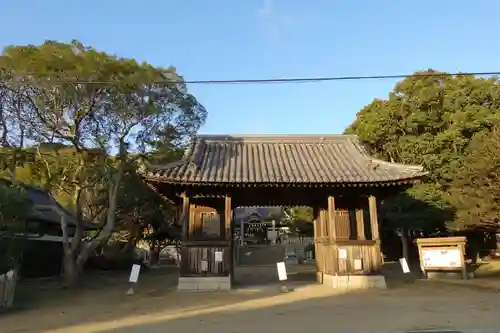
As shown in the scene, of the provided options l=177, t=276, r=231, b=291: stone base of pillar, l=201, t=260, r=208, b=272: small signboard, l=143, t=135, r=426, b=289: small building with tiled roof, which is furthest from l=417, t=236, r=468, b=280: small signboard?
l=201, t=260, r=208, b=272: small signboard

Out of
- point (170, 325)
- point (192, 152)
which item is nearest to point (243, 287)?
point (192, 152)

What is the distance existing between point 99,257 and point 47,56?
53.6 ft

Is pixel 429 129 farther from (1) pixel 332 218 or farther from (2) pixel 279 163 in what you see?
(1) pixel 332 218

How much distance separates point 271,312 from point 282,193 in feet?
25.8

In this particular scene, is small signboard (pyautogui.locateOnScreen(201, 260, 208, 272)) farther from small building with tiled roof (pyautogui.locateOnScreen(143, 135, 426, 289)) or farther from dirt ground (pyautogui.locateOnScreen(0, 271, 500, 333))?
dirt ground (pyautogui.locateOnScreen(0, 271, 500, 333))

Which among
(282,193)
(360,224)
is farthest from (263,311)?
(360,224)

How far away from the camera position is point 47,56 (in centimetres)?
1827

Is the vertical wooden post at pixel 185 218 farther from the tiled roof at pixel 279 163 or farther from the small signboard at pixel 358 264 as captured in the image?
the small signboard at pixel 358 264

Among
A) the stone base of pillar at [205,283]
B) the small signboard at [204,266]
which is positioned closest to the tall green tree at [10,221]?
the stone base of pillar at [205,283]

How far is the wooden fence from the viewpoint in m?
13.5

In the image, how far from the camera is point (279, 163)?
19484mm

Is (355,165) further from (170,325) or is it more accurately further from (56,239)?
(56,239)

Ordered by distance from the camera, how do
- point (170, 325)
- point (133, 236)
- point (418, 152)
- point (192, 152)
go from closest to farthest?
point (170, 325)
point (192, 152)
point (418, 152)
point (133, 236)

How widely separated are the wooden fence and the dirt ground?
593mm
